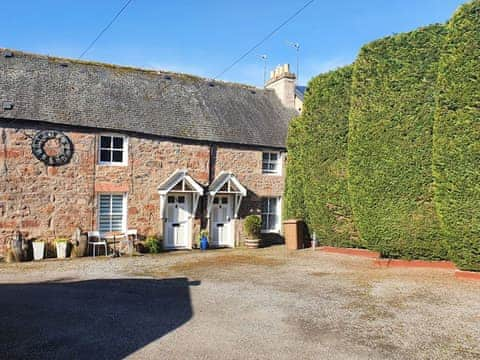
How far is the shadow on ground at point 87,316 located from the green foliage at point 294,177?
25.3 ft

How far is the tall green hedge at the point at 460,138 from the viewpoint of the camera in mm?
9156

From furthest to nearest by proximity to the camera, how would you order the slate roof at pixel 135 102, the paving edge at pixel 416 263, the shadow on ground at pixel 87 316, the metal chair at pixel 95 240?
the slate roof at pixel 135 102
the metal chair at pixel 95 240
the paving edge at pixel 416 263
the shadow on ground at pixel 87 316

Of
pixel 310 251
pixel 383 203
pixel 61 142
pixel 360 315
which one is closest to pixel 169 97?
pixel 61 142

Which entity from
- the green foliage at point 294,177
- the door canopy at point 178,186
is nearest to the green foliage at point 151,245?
the door canopy at point 178,186

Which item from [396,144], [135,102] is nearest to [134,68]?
[135,102]

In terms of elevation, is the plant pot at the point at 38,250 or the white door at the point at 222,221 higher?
the white door at the point at 222,221

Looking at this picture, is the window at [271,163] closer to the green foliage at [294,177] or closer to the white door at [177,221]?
the green foliage at [294,177]

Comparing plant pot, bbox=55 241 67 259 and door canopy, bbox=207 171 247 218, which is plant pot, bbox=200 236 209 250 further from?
plant pot, bbox=55 241 67 259

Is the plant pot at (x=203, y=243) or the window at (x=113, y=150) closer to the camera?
the window at (x=113, y=150)

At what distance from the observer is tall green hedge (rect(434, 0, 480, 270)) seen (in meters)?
9.16

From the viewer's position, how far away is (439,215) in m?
9.75

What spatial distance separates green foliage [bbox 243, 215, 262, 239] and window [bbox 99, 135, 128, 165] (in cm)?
510

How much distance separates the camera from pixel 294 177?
16.9 meters

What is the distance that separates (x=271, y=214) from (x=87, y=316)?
1198cm
